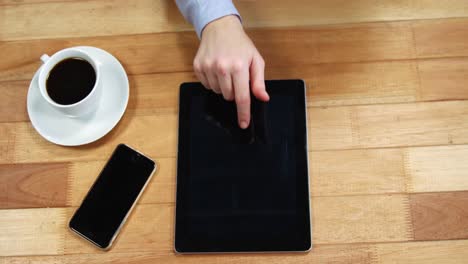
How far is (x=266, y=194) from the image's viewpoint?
0.66 meters

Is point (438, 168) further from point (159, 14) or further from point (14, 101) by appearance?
point (14, 101)

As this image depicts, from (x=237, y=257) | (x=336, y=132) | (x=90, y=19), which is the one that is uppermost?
(x=90, y=19)

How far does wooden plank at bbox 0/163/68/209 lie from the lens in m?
0.70

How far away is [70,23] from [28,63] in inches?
3.9

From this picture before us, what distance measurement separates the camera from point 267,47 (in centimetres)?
74

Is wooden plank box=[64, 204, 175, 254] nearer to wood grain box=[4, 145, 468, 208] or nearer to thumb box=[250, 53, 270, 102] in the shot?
wood grain box=[4, 145, 468, 208]

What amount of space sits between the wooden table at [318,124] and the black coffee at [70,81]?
78 millimetres

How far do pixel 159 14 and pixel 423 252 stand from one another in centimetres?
57

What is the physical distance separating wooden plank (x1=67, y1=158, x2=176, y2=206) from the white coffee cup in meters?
0.09

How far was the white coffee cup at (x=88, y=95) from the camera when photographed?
2.16 feet

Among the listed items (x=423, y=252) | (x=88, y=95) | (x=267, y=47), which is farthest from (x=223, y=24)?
(x=423, y=252)

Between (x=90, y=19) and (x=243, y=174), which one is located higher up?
(x=90, y=19)

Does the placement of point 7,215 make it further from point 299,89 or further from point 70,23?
point 299,89

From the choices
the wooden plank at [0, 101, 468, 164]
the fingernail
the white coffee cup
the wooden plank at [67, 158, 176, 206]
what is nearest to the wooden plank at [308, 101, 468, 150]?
the wooden plank at [0, 101, 468, 164]
